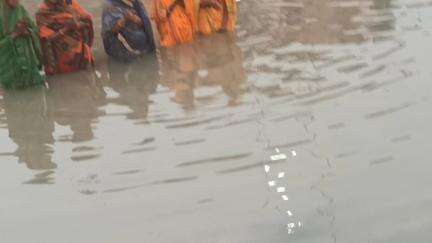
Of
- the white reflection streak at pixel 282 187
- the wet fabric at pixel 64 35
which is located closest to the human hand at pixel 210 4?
the wet fabric at pixel 64 35

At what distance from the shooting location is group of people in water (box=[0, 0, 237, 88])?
589 centimetres

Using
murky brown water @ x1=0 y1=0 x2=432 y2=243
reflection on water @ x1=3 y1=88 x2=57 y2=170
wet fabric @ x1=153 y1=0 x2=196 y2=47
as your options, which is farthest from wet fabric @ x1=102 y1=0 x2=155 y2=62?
reflection on water @ x1=3 y1=88 x2=57 y2=170

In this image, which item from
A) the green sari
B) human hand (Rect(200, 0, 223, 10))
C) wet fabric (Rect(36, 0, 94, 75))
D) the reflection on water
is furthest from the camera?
human hand (Rect(200, 0, 223, 10))

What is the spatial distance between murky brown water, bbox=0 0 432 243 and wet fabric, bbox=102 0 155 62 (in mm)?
189

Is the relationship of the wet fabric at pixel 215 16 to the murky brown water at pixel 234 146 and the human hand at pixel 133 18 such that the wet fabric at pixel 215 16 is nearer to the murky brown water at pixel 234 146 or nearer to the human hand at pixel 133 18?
the murky brown water at pixel 234 146

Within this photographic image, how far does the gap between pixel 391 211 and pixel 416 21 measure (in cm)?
410

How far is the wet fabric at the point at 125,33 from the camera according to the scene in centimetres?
648

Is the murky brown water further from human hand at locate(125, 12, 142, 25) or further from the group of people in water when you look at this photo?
human hand at locate(125, 12, 142, 25)

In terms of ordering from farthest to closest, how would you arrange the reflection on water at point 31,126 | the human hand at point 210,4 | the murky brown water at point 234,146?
the human hand at point 210,4 → the reflection on water at point 31,126 → the murky brown water at point 234,146

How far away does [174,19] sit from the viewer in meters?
6.89

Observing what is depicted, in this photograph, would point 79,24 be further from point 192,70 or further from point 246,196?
point 246,196

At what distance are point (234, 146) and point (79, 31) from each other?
99.3 inches

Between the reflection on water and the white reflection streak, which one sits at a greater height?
the reflection on water

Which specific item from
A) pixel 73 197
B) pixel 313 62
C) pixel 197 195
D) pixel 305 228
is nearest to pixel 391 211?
pixel 305 228
